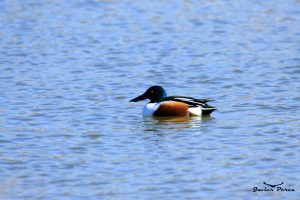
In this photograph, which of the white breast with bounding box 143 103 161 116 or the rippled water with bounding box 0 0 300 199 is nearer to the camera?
the rippled water with bounding box 0 0 300 199

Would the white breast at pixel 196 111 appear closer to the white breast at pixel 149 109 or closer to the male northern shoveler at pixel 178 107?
the male northern shoveler at pixel 178 107

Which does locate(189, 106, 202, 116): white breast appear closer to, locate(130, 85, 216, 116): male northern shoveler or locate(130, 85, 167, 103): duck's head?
locate(130, 85, 216, 116): male northern shoveler

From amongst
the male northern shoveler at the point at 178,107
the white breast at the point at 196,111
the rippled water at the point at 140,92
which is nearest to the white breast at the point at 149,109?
the male northern shoveler at the point at 178,107

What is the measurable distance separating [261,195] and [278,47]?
407 inches

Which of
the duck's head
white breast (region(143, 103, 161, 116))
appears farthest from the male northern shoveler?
the duck's head

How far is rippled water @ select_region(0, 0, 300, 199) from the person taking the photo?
34.2 ft

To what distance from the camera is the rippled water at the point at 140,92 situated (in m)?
10.4

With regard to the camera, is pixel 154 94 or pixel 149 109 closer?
pixel 149 109

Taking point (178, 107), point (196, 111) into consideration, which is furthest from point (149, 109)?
point (196, 111)

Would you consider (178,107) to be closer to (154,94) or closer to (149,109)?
(149,109)

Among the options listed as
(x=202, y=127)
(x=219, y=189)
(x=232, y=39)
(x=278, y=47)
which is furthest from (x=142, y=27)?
(x=219, y=189)

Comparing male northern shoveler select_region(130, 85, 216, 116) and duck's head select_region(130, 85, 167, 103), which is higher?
duck's head select_region(130, 85, 167, 103)

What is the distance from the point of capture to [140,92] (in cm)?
1598

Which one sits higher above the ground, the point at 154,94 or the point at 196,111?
the point at 154,94
